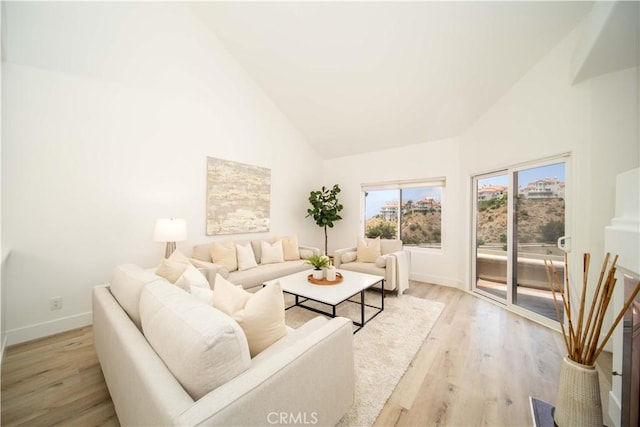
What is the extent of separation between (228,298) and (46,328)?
2.63 m

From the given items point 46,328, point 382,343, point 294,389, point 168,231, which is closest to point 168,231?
point 168,231

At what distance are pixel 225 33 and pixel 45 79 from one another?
221 centimetres

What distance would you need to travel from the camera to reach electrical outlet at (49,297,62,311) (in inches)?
94.1

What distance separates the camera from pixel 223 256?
323 centimetres

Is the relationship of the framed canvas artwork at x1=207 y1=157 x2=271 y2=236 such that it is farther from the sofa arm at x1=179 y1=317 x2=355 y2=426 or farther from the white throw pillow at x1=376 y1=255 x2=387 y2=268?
the sofa arm at x1=179 y1=317 x2=355 y2=426

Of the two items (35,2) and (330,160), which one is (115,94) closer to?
(35,2)

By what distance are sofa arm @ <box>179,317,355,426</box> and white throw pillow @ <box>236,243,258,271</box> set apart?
2.38 meters

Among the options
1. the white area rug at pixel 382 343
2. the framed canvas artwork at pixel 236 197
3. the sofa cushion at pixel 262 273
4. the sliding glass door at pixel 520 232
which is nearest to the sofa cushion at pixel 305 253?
the sofa cushion at pixel 262 273

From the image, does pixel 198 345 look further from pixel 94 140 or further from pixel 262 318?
pixel 94 140

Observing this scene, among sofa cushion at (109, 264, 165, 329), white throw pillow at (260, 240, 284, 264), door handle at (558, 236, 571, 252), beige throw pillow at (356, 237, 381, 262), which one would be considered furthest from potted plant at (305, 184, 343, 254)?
sofa cushion at (109, 264, 165, 329)

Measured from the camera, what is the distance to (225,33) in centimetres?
347

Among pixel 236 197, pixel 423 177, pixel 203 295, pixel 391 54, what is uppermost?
pixel 391 54

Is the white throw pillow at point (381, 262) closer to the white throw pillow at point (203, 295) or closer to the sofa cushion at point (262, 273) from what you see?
the sofa cushion at point (262, 273)

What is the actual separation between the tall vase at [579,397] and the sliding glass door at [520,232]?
1694mm
